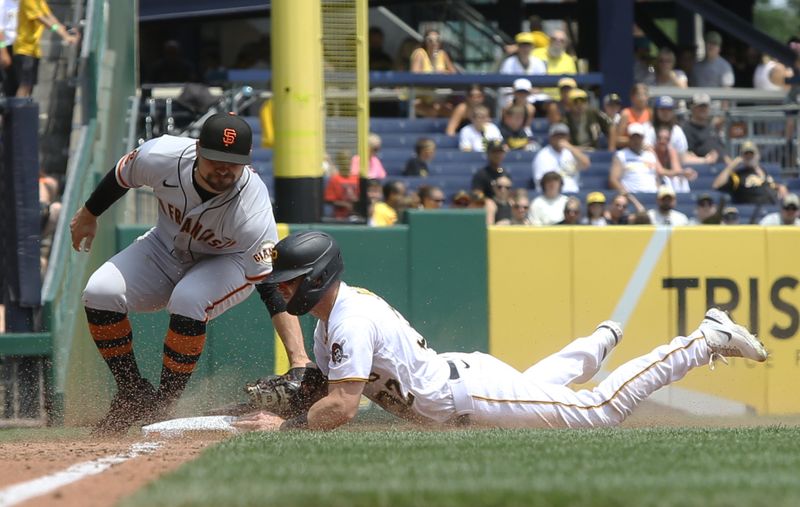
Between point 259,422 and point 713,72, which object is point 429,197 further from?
point 713,72

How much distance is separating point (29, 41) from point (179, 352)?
5.79 meters

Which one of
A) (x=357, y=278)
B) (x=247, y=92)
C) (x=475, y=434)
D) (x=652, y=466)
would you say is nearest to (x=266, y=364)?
(x=357, y=278)

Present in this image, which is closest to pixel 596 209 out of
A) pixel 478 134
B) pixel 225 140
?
pixel 478 134

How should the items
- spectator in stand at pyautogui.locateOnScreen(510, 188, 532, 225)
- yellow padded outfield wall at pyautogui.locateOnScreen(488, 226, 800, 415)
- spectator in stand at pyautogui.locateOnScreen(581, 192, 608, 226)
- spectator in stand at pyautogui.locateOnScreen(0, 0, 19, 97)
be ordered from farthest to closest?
spectator in stand at pyautogui.locateOnScreen(581, 192, 608, 226) < spectator in stand at pyautogui.locateOnScreen(510, 188, 532, 225) < spectator in stand at pyautogui.locateOnScreen(0, 0, 19, 97) < yellow padded outfield wall at pyautogui.locateOnScreen(488, 226, 800, 415)

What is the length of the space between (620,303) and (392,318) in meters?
3.00

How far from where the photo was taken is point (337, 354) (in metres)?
6.55

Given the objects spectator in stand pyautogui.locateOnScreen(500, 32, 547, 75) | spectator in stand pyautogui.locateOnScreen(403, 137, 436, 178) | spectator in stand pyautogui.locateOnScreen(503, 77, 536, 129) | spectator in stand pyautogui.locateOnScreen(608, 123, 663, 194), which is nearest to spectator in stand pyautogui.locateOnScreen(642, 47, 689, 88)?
spectator in stand pyautogui.locateOnScreen(500, 32, 547, 75)

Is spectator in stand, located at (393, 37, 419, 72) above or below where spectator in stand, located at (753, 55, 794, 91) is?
above

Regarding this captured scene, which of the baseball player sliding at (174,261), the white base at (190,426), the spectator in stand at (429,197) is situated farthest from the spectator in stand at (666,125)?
the white base at (190,426)

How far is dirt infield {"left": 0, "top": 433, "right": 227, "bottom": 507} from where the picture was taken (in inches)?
190

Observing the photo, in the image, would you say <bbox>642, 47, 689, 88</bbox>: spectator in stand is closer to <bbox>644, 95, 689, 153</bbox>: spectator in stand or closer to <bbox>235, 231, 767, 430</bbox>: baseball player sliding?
<bbox>644, 95, 689, 153</bbox>: spectator in stand

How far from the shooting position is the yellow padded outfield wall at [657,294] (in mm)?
9359

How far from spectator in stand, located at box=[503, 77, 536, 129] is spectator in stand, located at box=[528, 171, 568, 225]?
6.77 feet

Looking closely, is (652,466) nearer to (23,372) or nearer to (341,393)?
(341,393)
